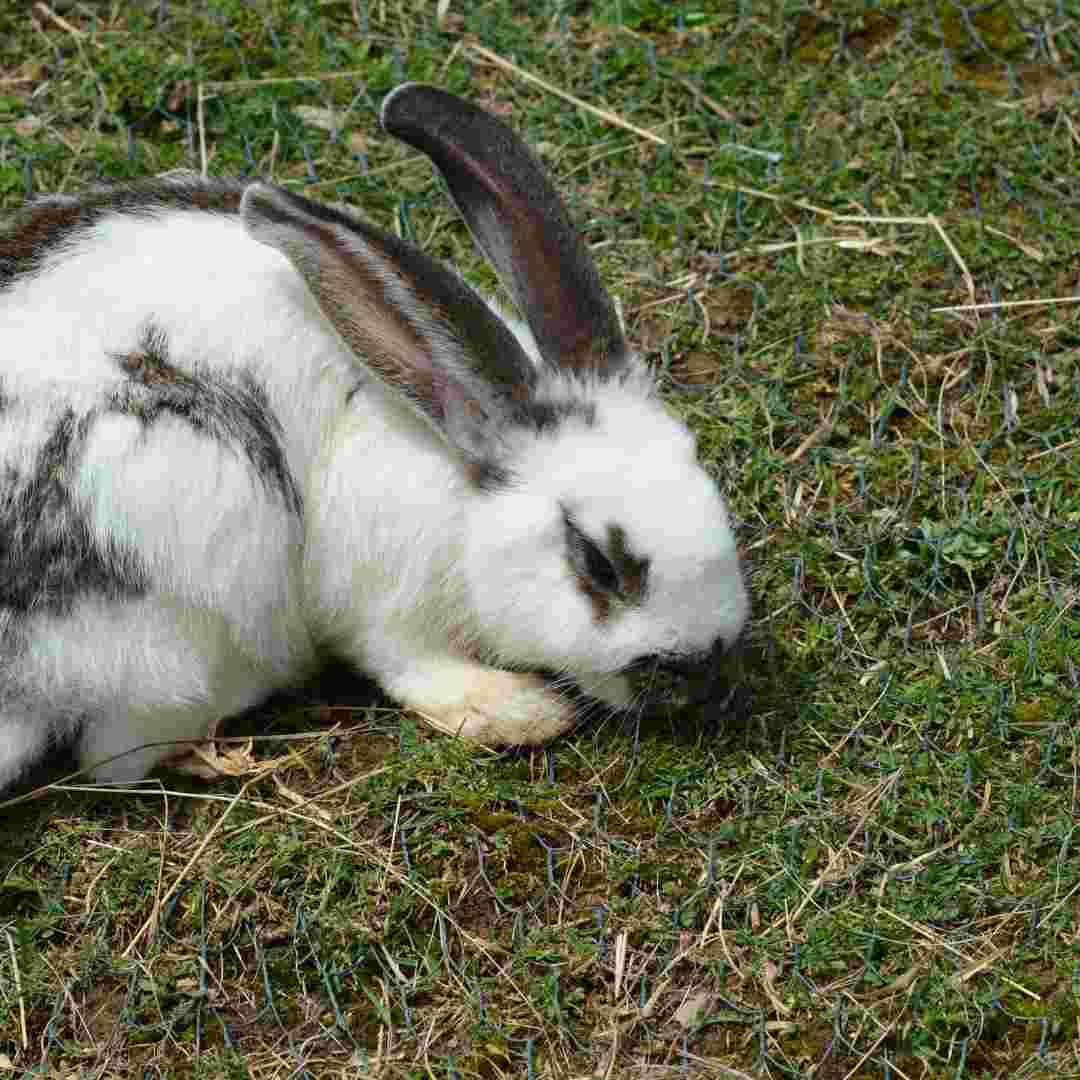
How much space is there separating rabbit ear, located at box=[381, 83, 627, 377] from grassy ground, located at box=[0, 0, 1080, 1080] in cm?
79

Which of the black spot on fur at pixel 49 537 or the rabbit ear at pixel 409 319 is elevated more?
the rabbit ear at pixel 409 319

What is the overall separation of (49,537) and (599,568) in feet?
3.48

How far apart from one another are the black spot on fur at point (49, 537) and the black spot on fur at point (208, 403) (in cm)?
12

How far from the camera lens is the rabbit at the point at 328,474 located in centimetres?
348

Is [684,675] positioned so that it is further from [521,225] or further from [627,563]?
[521,225]

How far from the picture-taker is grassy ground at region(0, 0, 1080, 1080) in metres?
3.39

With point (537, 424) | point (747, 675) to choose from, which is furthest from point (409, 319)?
point (747, 675)

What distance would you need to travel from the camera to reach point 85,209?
3830 millimetres

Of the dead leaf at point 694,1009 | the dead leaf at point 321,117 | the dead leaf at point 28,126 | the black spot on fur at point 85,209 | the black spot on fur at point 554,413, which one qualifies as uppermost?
the black spot on fur at point 85,209

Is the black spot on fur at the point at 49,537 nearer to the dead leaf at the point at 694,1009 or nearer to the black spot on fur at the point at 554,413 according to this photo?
the black spot on fur at the point at 554,413

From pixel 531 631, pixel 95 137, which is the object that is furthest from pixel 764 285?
pixel 95 137

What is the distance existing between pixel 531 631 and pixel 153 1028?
1.05 meters

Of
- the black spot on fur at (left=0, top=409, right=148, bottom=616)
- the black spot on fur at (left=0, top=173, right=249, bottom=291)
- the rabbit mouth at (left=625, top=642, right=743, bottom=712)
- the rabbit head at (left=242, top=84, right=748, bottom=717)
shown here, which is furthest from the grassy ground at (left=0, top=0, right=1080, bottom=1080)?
the black spot on fur at (left=0, top=173, right=249, bottom=291)

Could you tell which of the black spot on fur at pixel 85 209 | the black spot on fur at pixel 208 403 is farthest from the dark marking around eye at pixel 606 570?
the black spot on fur at pixel 85 209
